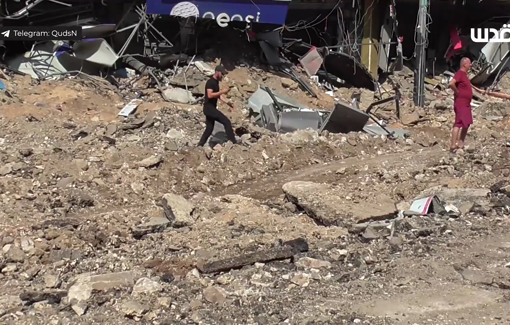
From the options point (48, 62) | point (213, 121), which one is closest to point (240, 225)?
point (213, 121)

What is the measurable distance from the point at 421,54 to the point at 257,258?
10.8 metres

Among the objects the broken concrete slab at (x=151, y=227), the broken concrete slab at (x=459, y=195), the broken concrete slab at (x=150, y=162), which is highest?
the broken concrete slab at (x=459, y=195)

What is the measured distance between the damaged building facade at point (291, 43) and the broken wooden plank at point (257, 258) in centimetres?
551

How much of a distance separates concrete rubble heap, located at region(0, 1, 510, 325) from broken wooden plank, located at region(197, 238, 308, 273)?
1 cm

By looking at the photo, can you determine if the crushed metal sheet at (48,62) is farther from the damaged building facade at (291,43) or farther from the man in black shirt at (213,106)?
the man in black shirt at (213,106)

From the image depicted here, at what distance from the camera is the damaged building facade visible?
47.1ft

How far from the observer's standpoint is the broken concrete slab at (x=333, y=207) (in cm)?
757

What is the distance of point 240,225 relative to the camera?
24.1ft

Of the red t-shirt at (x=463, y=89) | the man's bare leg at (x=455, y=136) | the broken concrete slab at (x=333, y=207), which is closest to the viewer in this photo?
the broken concrete slab at (x=333, y=207)

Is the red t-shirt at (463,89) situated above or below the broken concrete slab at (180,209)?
above

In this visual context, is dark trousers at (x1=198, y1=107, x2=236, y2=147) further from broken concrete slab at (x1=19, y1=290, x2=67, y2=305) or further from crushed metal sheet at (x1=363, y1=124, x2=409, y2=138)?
broken concrete slab at (x1=19, y1=290, x2=67, y2=305)

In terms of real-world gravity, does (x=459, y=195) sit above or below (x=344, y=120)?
above

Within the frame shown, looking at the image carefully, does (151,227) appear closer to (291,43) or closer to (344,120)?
(344,120)

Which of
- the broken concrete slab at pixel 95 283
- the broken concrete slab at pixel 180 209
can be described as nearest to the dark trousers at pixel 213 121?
the broken concrete slab at pixel 180 209
